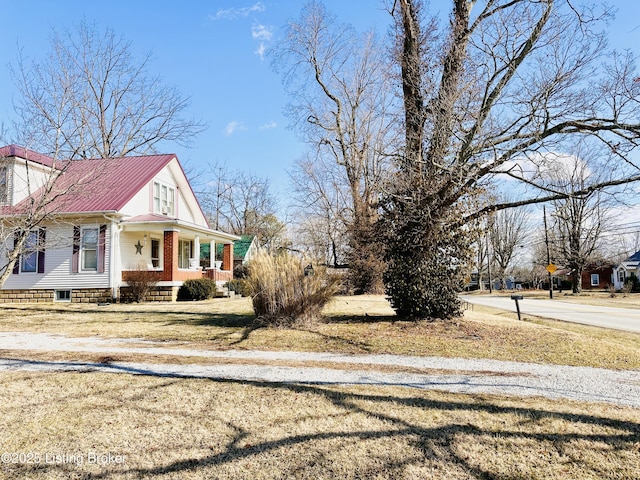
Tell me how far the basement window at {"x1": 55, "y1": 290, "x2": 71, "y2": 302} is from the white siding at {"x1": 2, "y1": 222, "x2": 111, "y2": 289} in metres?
0.22

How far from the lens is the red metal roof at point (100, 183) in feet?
40.7

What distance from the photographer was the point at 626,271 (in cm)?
4616

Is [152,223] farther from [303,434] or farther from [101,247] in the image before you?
[303,434]

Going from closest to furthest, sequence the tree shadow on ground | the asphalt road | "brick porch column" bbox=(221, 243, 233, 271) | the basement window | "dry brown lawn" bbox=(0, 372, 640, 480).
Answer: "dry brown lawn" bbox=(0, 372, 640, 480), the tree shadow on ground, the asphalt road, the basement window, "brick porch column" bbox=(221, 243, 233, 271)

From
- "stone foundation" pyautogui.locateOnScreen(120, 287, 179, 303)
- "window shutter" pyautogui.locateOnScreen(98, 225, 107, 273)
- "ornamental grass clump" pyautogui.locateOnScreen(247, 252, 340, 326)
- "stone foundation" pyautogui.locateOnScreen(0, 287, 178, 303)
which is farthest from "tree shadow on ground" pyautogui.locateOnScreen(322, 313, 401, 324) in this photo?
"window shutter" pyautogui.locateOnScreen(98, 225, 107, 273)

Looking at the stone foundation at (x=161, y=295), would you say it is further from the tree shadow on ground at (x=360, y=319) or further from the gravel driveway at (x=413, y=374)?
the gravel driveway at (x=413, y=374)

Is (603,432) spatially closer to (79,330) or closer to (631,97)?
(631,97)

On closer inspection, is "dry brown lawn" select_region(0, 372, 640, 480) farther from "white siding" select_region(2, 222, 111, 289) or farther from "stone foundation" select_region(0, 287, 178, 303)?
"white siding" select_region(2, 222, 111, 289)

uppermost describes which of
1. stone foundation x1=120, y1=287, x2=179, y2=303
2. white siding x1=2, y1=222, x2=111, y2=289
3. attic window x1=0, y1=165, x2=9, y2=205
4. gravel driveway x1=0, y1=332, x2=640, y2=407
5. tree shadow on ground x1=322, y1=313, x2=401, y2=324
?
attic window x1=0, y1=165, x2=9, y2=205

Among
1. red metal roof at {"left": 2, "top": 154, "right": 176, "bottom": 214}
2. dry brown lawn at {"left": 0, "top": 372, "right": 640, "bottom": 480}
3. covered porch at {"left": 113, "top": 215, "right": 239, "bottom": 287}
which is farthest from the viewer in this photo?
covered porch at {"left": 113, "top": 215, "right": 239, "bottom": 287}

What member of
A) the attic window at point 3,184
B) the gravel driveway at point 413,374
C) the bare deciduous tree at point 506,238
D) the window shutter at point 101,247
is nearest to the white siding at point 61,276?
the window shutter at point 101,247

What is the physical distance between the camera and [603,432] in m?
3.54

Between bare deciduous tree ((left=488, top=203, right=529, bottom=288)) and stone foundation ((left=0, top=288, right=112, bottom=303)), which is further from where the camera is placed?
bare deciduous tree ((left=488, top=203, right=529, bottom=288))

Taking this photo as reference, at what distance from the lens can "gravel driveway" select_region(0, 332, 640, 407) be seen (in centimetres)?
482
